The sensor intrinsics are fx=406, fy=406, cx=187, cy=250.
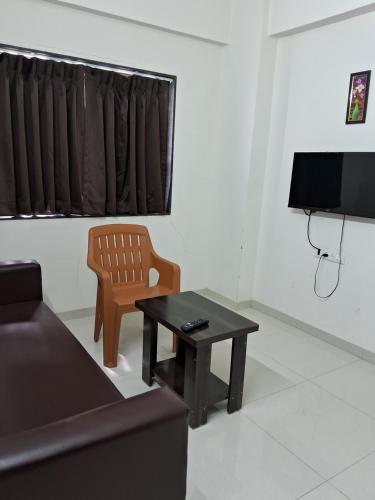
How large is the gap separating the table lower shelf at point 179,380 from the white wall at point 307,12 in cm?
273

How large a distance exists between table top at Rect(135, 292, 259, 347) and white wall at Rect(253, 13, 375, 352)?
4.06 ft

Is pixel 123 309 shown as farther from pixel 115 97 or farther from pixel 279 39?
pixel 279 39

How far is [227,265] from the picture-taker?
161 inches

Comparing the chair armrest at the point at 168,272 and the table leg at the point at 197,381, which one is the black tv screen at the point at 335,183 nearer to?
the chair armrest at the point at 168,272

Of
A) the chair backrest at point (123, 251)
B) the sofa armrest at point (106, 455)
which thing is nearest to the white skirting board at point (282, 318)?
the chair backrest at point (123, 251)

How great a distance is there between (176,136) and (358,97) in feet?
5.28

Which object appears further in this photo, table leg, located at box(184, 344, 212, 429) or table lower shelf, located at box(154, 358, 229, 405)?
table lower shelf, located at box(154, 358, 229, 405)

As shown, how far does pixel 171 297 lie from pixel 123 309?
0.35 meters

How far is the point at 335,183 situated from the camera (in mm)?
3133

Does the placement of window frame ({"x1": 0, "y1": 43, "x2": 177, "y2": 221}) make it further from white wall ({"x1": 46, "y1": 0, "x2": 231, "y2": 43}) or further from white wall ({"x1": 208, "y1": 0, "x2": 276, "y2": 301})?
white wall ({"x1": 208, "y1": 0, "x2": 276, "y2": 301})

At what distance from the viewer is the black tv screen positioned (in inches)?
115

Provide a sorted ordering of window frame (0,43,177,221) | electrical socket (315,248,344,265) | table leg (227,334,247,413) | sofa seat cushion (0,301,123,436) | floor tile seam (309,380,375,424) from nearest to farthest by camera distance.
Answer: sofa seat cushion (0,301,123,436)
table leg (227,334,247,413)
floor tile seam (309,380,375,424)
window frame (0,43,177,221)
electrical socket (315,248,344,265)

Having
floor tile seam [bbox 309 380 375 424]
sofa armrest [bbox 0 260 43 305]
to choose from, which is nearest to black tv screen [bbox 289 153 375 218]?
floor tile seam [bbox 309 380 375 424]

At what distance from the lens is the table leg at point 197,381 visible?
7.06 ft
